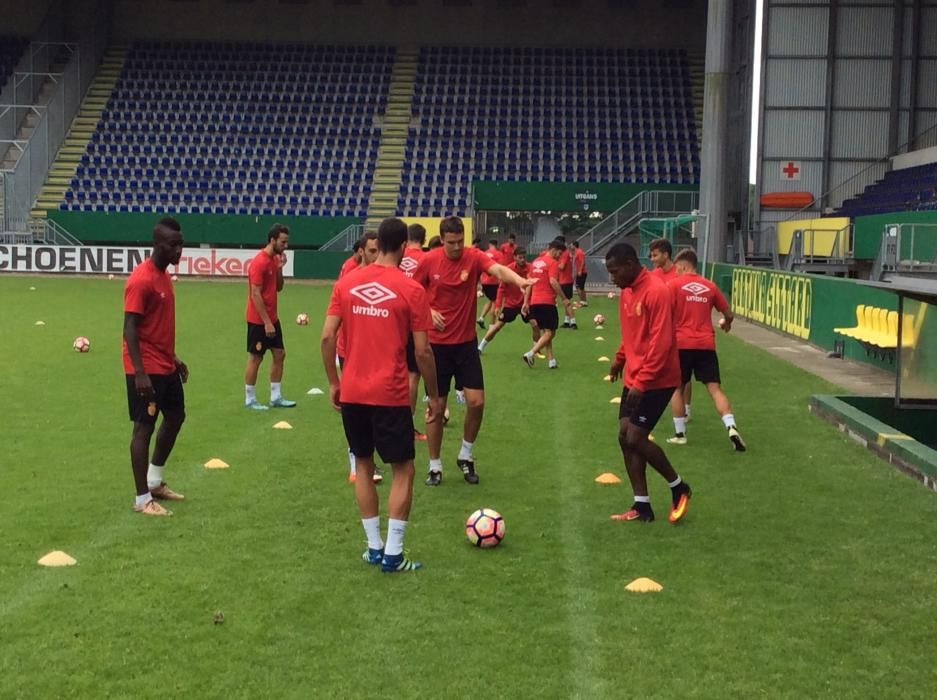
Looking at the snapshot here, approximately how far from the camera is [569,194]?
1737 inches

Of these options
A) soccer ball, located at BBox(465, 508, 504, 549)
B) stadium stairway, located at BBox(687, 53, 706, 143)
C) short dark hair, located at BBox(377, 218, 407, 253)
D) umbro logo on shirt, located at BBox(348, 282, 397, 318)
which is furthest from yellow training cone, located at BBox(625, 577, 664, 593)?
stadium stairway, located at BBox(687, 53, 706, 143)

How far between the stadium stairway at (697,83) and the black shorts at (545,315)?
31.0 meters

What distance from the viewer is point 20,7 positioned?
169 ft

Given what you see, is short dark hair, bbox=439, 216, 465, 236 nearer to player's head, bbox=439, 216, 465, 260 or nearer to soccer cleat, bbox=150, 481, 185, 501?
player's head, bbox=439, 216, 465, 260

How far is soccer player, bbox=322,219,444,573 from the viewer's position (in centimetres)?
688

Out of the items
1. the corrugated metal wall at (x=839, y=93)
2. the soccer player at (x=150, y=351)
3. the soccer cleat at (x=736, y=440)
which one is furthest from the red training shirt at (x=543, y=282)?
the corrugated metal wall at (x=839, y=93)

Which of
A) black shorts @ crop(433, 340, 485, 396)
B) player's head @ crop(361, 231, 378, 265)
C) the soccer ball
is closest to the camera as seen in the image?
the soccer ball

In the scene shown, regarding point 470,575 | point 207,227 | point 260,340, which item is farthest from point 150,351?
point 207,227

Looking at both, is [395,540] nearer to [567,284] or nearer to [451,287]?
[451,287]

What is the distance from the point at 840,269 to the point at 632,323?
2502 centimetres

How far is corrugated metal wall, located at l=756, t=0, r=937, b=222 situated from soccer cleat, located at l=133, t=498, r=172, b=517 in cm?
3437

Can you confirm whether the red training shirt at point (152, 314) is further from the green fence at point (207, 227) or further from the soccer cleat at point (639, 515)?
the green fence at point (207, 227)

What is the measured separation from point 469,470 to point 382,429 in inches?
114

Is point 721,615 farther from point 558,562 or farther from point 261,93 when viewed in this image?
point 261,93
